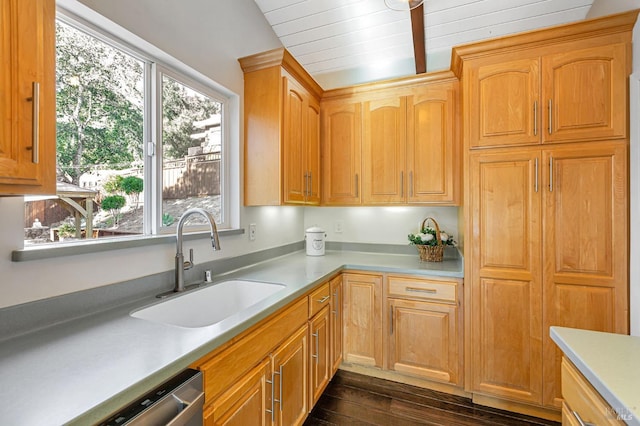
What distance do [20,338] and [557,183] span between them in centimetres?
263

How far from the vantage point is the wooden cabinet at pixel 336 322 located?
6.98 feet

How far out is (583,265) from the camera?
173 centimetres

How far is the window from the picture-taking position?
1212mm

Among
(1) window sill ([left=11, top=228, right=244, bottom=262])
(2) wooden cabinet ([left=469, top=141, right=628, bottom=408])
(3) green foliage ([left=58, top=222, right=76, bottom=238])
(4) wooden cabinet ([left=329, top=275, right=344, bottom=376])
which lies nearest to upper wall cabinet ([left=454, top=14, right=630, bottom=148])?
(2) wooden cabinet ([left=469, top=141, right=628, bottom=408])

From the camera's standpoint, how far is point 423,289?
6.91ft

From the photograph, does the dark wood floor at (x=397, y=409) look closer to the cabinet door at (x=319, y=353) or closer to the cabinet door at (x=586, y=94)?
the cabinet door at (x=319, y=353)

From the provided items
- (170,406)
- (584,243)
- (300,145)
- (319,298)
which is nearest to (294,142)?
(300,145)

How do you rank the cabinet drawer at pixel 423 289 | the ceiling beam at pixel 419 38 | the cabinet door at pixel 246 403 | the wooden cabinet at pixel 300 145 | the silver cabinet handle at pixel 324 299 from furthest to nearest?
the ceiling beam at pixel 419 38 → the wooden cabinet at pixel 300 145 → the cabinet drawer at pixel 423 289 → the silver cabinet handle at pixel 324 299 → the cabinet door at pixel 246 403

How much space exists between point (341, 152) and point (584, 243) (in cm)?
183

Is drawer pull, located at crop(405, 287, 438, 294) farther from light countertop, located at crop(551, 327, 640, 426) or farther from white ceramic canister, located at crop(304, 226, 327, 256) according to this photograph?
light countertop, located at crop(551, 327, 640, 426)

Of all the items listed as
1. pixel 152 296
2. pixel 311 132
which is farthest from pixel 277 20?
pixel 152 296

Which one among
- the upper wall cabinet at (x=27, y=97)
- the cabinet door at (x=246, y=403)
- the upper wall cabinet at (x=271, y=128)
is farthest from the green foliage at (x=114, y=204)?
the cabinet door at (x=246, y=403)

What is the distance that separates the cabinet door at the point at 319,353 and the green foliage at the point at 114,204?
119cm

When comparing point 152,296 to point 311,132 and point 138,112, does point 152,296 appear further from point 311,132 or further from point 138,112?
point 311,132
